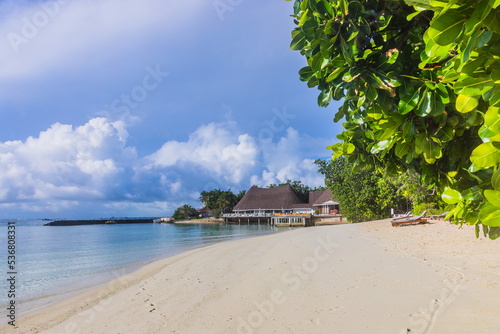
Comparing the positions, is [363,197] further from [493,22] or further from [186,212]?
[186,212]

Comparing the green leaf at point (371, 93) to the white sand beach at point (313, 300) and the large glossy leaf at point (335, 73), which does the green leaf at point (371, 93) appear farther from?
the white sand beach at point (313, 300)

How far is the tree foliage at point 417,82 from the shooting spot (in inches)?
43.4

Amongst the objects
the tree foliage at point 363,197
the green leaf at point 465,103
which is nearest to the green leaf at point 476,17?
the green leaf at point 465,103

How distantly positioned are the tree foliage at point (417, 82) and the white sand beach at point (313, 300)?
268cm

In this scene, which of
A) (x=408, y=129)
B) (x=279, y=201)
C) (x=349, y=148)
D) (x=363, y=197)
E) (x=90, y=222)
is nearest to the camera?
(x=408, y=129)

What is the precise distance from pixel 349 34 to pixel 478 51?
699 mm

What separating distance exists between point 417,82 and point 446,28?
2.20 ft

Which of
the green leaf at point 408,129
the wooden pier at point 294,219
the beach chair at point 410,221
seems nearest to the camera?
the green leaf at point 408,129

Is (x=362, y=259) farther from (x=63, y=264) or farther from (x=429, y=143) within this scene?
(x=63, y=264)

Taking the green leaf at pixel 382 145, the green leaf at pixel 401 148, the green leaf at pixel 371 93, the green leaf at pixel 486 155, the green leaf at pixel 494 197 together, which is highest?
the green leaf at pixel 371 93

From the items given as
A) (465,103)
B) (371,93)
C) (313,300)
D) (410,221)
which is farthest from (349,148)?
(410,221)

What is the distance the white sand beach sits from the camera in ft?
12.8

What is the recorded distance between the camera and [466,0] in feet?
3.17

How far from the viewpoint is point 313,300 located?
479 centimetres
